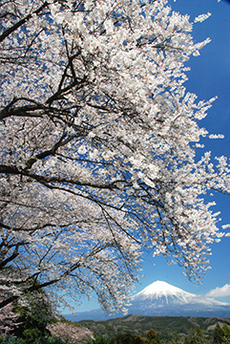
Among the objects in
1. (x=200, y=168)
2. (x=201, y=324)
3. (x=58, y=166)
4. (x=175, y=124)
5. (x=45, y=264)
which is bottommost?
(x=201, y=324)

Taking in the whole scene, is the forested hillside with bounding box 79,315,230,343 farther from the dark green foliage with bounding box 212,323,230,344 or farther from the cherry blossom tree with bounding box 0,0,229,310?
the cherry blossom tree with bounding box 0,0,229,310

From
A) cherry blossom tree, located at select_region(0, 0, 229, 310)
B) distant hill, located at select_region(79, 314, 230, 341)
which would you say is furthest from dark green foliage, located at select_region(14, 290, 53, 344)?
distant hill, located at select_region(79, 314, 230, 341)

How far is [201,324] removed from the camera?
6056 centimetres

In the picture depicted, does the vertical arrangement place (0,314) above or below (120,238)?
below

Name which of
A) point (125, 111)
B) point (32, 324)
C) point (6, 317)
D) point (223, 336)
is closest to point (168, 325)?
point (223, 336)

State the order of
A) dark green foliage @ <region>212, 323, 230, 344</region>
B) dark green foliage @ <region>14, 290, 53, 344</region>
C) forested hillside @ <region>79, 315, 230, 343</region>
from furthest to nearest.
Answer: forested hillside @ <region>79, 315, 230, 343</region>, dark green foliage @ <region>212, 323, 230, 344</region>, dark green foliage @ <region>14, 290, 53, 344</region>

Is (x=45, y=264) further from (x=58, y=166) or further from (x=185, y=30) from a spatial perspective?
(x=185, y=30)

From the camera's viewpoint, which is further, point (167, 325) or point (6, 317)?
point (167, 325)

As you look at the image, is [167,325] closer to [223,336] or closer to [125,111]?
[223,336]

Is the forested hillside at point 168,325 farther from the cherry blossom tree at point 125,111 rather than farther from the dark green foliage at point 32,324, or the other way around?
the cherry blossom tree at point 125,111

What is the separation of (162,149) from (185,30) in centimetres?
257

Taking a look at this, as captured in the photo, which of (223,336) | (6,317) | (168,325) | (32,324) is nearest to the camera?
(6,317)

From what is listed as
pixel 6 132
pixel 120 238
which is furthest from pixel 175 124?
pixel 120 238

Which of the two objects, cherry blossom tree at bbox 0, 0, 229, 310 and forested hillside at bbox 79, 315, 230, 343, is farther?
forested hillside at bbox 79, 315, 230, 343
